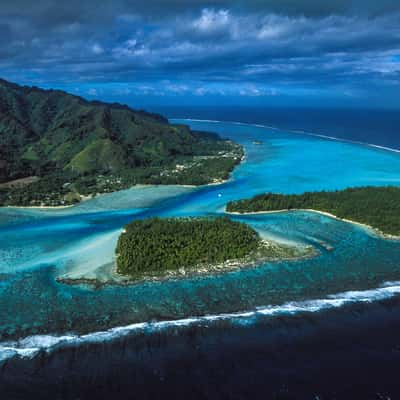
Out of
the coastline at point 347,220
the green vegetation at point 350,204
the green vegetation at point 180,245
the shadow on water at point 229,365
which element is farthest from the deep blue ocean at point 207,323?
the green vegetation at point 350,204

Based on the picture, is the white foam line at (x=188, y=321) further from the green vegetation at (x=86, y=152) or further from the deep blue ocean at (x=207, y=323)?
the green vegetation at (x=86, y=152)

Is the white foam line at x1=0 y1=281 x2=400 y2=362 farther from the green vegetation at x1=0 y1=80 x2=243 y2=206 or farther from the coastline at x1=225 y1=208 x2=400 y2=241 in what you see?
the green vegetation at x1=0 y1=80 x2=243 y2=206

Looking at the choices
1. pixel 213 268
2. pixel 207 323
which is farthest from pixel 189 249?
pixel 207 323

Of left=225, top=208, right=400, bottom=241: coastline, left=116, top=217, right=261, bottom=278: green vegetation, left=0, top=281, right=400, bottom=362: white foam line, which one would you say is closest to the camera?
left=0, top=281, right=400, bottom=362: white foam line

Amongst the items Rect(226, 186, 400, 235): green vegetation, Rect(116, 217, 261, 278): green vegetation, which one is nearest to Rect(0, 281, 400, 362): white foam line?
Rect(116, 217, 261, 278): green vegetation

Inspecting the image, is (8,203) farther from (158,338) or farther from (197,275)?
(158,338)
